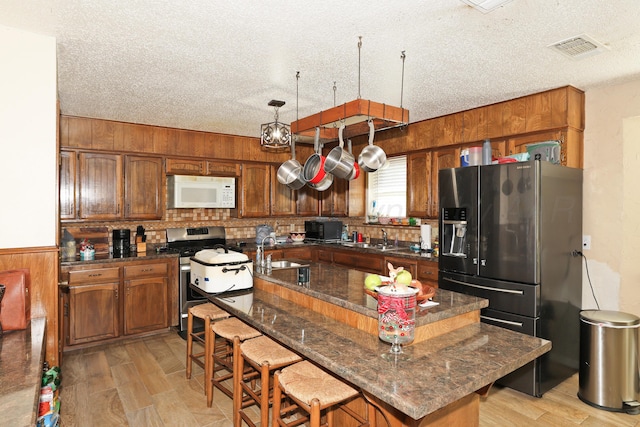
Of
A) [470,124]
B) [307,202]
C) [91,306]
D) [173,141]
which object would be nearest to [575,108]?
[470,124]

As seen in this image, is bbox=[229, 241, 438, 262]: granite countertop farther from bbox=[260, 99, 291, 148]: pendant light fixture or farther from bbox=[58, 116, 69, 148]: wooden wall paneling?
bbox=[58, 116, 69, 148]: wooden wall paneling

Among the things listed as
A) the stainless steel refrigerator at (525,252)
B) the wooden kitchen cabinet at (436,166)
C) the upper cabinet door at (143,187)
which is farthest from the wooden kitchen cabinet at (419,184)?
the upper cabinet door at (143,187)

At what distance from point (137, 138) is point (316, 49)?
295 centimetres

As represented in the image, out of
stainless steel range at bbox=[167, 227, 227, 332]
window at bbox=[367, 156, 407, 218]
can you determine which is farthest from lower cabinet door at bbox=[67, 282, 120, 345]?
window at bbox=[367, 156, 407, 218]

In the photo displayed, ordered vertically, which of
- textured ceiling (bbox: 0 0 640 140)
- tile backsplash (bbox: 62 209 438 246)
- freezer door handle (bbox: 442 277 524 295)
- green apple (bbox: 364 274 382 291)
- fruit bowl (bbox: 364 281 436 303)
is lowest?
freezer door handle (bbox: 442 277 524 295)

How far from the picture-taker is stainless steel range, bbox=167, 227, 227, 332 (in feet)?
14.4

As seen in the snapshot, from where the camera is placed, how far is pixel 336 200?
5.77 m

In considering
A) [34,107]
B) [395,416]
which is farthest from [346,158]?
[34,107]

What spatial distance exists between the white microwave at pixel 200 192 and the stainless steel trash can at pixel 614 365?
13.5 feet

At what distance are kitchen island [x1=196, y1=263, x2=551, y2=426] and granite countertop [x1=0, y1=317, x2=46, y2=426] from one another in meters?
1.00

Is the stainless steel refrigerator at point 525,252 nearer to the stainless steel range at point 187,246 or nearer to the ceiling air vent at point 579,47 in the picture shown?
the ceiling air vent at point 579,47

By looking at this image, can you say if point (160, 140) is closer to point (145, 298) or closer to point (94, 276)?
point (94, 276)

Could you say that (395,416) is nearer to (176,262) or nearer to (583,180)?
(583,180)

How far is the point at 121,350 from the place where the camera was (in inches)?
152
